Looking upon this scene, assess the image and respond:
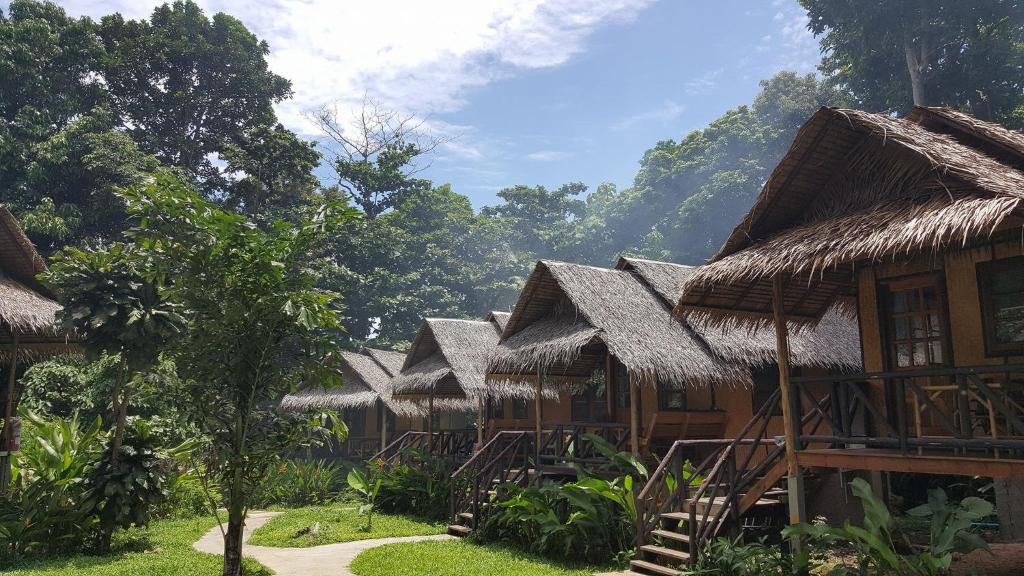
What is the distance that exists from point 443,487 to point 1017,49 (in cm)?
2382

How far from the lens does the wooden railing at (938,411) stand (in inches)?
244

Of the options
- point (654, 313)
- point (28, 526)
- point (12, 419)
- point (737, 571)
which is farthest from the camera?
point (654, 313)

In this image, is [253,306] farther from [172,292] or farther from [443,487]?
[443,487]

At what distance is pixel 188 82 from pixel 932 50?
3112 cm

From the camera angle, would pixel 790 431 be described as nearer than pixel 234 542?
No

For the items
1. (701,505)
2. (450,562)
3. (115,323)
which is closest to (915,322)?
(701,505)

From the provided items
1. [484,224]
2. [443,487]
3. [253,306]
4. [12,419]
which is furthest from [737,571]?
[484,224]

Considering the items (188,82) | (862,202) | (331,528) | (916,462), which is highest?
(188,82)

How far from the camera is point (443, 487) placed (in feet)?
47.3

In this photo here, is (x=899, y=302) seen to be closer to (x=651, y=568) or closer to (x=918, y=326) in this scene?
(x=918, y=326)

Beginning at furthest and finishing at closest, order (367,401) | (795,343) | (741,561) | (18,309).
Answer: (367,401) → (795,343) → (18,309) → (741,561)

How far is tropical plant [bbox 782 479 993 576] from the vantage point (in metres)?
5.95

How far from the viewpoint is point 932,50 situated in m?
25.9

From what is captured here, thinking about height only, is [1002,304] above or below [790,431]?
above
